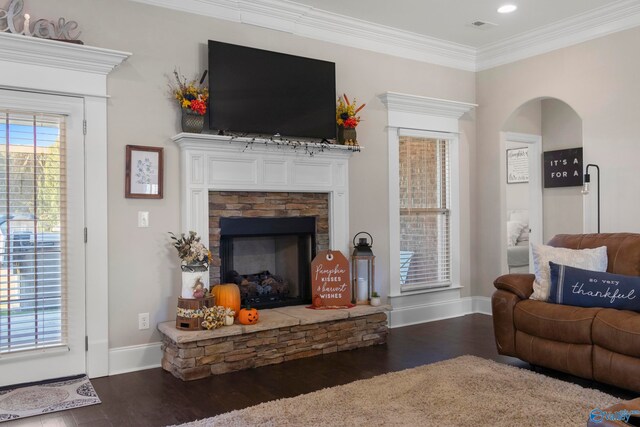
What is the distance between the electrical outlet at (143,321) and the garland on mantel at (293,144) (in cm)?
148

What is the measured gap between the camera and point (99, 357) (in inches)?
147

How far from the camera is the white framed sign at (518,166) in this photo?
7703mm

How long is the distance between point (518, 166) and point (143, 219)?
5.82 meters

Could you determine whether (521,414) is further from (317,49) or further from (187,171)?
(317,49)

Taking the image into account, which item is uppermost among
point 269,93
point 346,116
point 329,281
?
point 269,93

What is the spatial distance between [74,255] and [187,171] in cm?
100

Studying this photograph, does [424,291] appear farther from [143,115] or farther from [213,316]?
[143,115]

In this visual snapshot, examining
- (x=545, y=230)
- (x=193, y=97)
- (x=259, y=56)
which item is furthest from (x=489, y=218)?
(x=193, y=97)

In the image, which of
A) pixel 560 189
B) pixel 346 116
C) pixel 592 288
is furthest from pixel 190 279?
pixel 560 189

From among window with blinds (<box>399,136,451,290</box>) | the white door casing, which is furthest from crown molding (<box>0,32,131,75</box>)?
window with blinds (<box>399,136,451,290</box>)

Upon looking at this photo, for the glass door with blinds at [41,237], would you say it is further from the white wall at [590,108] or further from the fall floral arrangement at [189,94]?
the white wall at [590,108]

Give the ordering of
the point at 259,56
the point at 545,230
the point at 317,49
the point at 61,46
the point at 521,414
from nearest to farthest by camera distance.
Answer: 1. the point at 521,414
2. the point at 61,46
3. the point at 259,56
4. the point at 317,49
5. the point at 545,230

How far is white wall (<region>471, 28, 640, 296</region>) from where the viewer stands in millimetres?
4656

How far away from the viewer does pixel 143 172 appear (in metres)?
3.94
